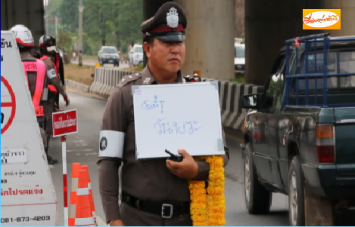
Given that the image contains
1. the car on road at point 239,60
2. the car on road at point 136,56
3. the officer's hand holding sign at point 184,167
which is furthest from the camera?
the car on road at point 136,56

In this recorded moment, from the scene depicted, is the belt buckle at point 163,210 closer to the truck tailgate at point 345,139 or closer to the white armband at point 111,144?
the white armband at point 111,144

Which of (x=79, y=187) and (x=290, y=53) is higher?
(x=290, y=53)

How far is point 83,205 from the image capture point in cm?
732

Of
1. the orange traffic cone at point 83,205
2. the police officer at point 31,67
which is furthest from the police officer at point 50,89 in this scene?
the orange traffic cone at point 83,205

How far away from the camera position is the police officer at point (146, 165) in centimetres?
463

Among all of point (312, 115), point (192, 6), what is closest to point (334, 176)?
point (312, 115)

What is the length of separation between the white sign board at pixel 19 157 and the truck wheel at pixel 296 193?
3019 millimetres

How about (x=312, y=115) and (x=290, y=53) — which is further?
(x=290, y=53)

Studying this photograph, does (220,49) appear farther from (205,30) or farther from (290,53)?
(290,53)

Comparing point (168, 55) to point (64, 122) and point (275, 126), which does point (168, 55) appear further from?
point (275, 126)

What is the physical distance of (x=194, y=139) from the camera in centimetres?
465

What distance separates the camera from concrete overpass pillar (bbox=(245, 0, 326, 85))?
2531 centimetres

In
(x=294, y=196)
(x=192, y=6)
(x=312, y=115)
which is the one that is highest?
(x=192, y=6)

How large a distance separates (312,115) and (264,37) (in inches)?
761
